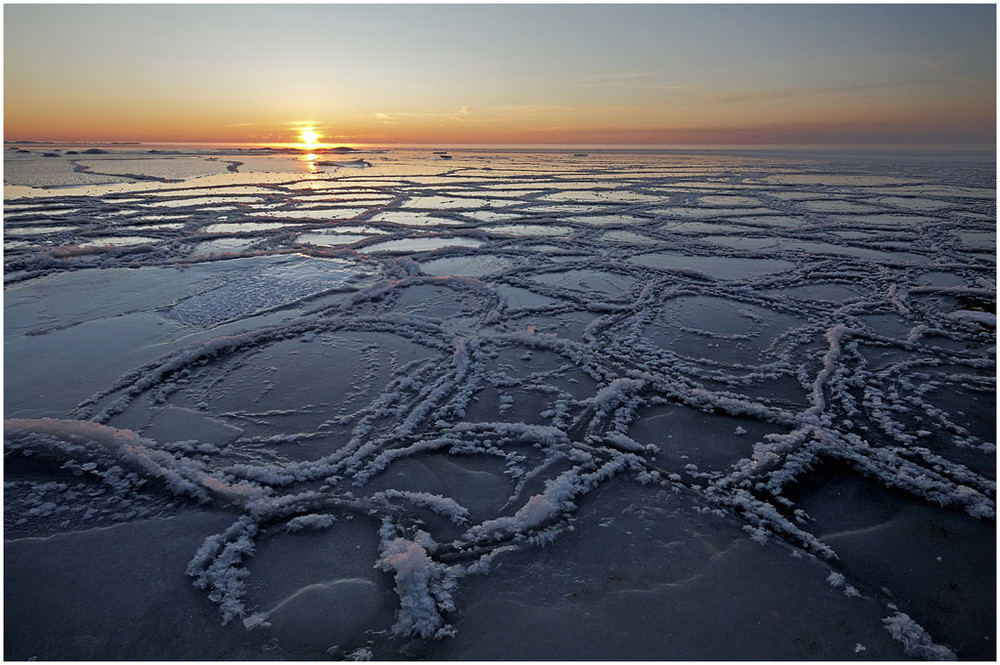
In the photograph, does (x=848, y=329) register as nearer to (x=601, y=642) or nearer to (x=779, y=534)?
(x=779, y=534)

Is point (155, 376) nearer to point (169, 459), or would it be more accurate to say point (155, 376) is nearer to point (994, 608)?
point (169, 459)

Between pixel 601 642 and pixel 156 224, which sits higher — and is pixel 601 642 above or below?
below

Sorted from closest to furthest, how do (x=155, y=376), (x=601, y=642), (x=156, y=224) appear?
1. (x=601, y=642)
2. (x=155, y=376)
3. (x=156, y=224)

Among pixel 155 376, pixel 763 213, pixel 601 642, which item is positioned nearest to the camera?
pixel 601 642

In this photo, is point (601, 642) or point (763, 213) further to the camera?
point (763, 213)

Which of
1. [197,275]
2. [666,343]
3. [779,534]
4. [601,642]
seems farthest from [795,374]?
[197,275]

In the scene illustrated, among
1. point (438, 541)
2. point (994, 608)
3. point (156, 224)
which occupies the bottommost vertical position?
point (994, 608)
